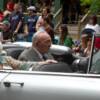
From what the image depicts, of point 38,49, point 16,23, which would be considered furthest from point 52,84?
point 16,23

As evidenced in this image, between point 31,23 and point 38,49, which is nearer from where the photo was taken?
point 38,49

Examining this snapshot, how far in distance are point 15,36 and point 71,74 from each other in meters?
10.6

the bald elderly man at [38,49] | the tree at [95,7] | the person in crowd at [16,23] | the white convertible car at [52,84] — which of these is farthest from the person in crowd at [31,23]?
the white convertible car at [52,84]

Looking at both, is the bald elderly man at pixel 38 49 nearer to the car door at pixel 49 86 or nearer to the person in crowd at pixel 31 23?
the car door at pixel 49 86

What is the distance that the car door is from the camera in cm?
504

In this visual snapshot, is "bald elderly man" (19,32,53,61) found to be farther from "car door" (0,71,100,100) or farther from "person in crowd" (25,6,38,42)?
"person in crowd" (25,6,38,42)

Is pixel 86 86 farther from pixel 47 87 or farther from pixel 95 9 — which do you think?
pixel 95 9

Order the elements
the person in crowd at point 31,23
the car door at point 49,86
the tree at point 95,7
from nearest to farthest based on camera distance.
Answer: the car door at point 49,86
the person in crowd at point 31,23
the tree at point 95,7

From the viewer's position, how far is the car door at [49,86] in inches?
198

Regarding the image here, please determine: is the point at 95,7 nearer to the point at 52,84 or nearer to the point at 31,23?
the point at 31,23

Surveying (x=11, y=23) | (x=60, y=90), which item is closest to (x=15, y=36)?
(x=11, y=23)

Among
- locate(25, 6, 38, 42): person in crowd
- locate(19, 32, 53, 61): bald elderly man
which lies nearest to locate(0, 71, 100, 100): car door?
Result: locate(19, 32, 53, 61): bald elderly man

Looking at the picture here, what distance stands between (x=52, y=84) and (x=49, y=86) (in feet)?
0.11

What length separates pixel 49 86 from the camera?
520 centimetres
